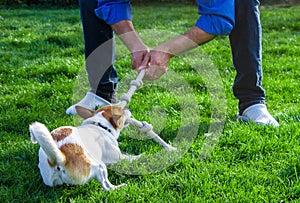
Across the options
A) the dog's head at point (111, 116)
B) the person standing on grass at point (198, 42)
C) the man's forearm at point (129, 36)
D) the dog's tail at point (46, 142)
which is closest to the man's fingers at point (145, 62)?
the person standing on grass at point (198, 42)

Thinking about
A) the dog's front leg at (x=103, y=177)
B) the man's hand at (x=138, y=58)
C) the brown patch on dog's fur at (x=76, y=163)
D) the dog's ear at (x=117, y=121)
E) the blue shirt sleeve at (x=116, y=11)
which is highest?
the blue shirt sleeve at (x=116, y=11)

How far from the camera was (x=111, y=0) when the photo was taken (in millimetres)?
2660

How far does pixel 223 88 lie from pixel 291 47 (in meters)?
1.88

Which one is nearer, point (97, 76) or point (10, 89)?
point (97, 76)

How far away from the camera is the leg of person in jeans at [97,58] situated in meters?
3.12

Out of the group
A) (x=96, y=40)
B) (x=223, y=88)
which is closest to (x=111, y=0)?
(x=96, y=40)

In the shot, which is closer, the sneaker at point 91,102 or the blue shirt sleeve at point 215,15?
the blue shirt sleeve at point 215,15

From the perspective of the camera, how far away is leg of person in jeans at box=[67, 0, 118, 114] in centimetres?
312

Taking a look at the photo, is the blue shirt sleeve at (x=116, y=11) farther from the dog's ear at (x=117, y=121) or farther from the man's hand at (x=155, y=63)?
the dog's ear at (x=117, y=121)

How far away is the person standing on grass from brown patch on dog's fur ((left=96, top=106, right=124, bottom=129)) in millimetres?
227

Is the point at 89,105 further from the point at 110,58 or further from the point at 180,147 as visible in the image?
the point at 180,147

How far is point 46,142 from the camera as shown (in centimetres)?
184

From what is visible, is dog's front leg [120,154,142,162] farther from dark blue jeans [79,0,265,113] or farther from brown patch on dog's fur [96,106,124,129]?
dark blue jeans [79,0,265,113]

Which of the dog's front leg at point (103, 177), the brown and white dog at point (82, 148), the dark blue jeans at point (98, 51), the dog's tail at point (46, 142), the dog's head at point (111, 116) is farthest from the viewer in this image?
the dark blue jeans at point (98, 51)
